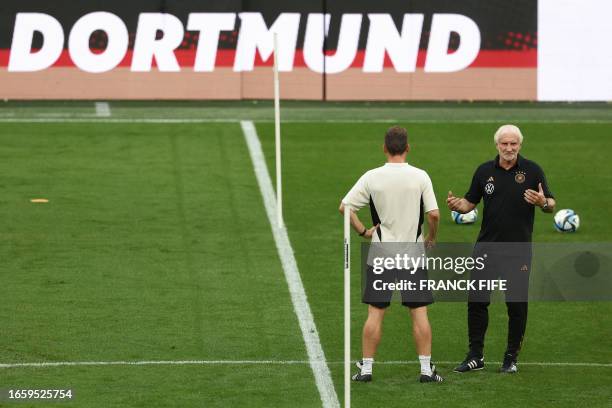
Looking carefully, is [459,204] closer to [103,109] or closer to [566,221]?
[566,221]

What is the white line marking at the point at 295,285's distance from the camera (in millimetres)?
11539

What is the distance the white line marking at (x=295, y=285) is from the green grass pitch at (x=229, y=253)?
0.11m

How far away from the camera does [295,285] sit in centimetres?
1542

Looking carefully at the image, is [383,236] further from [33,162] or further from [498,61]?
[498,61]

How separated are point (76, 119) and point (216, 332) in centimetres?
1367

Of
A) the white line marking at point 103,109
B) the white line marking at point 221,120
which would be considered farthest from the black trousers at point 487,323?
the white line marking at point 103,109

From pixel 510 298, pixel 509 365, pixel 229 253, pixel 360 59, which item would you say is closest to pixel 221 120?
pixel 360 59

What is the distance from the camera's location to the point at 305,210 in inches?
772

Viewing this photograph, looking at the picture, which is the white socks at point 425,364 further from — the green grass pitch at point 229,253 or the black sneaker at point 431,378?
the green grass pitch at point 229,253

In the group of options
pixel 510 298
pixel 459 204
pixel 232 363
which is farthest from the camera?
pixel 232 363

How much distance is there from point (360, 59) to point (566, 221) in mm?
11171

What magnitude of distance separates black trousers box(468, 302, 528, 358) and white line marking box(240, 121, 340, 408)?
1241mm

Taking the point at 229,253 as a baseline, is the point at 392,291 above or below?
below

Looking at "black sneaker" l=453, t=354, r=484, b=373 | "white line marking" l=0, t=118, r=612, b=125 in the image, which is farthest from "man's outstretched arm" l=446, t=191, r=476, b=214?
"white line marking" l=0, t=118, r=612, b=125
